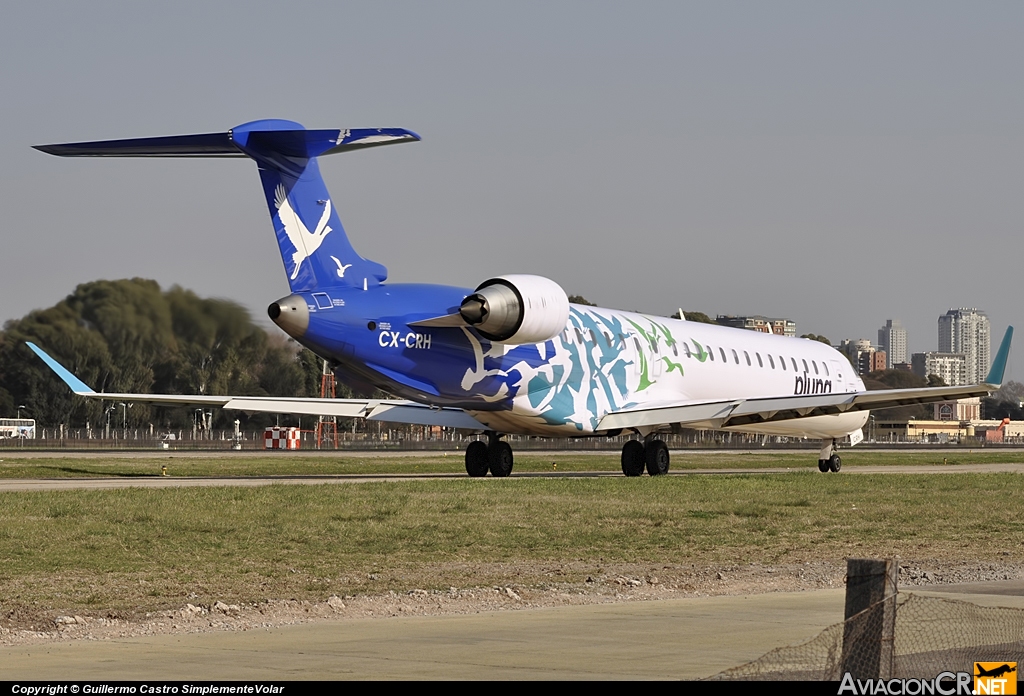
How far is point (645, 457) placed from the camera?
37094mm

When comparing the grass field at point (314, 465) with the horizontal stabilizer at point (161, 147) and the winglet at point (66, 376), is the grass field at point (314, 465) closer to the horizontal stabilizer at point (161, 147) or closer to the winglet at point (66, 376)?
the winglet at point (66, 376)

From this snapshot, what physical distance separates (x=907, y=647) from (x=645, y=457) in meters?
26.9

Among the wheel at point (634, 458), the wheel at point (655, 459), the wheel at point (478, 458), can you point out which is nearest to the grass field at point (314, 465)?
the wheel at point (478, 458)

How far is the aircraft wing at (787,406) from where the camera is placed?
35.3 metres

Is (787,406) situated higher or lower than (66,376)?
lower

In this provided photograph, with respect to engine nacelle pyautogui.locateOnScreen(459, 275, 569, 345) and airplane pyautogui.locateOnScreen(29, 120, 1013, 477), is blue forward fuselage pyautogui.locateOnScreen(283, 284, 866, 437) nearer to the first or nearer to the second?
airplane pyautogui.locateOnScreen(29, 120, 1013, 477)

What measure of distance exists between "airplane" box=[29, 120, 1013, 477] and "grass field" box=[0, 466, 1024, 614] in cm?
334

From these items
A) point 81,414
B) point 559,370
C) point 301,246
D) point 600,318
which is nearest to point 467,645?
point 301,246

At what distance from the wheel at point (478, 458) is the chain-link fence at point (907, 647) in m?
24.5

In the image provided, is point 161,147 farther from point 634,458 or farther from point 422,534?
point 634,458

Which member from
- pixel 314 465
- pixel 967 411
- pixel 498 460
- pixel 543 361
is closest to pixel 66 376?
pixel 498 460

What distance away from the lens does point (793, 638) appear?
→ 11094 millimetres

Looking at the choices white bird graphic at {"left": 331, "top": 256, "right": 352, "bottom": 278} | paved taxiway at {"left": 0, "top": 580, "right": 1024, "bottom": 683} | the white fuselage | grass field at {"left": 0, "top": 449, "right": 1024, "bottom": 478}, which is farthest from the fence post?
grass field at {"left": 0, "top": 449, "right": 1024, "bottom": 478}

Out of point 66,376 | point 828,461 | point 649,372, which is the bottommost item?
point 828,461
